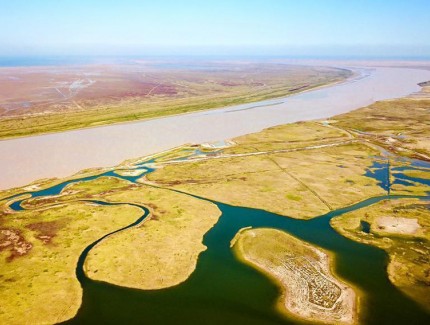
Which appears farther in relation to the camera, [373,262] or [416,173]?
[416,173]

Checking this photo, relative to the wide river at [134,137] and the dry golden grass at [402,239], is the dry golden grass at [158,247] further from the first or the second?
the wide river at [134,137]

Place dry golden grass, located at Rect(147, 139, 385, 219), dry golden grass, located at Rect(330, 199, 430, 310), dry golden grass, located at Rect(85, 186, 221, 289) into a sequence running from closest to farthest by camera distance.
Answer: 1. dry golden grass, located at Rect(330, 199, 430, 310)
2. dry golden grass, located at Rect(85, 186, 221, 289)
3. dry golden grass, located at Rect(147, 139, 385, 219)

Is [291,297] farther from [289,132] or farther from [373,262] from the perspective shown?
[289,132]

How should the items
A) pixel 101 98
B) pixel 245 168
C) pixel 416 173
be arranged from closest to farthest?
pixel 416 173
pixel 245 168
pixel 101 98

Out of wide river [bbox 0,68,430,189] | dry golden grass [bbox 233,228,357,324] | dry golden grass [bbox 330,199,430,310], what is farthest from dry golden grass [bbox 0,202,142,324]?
dry golden grass [bbox 330,199,430,310]

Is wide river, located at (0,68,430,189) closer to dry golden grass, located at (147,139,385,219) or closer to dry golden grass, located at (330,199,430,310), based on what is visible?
dry golden grass, located at (147,139,385,219)

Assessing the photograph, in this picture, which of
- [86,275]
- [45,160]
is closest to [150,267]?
[86,275]
